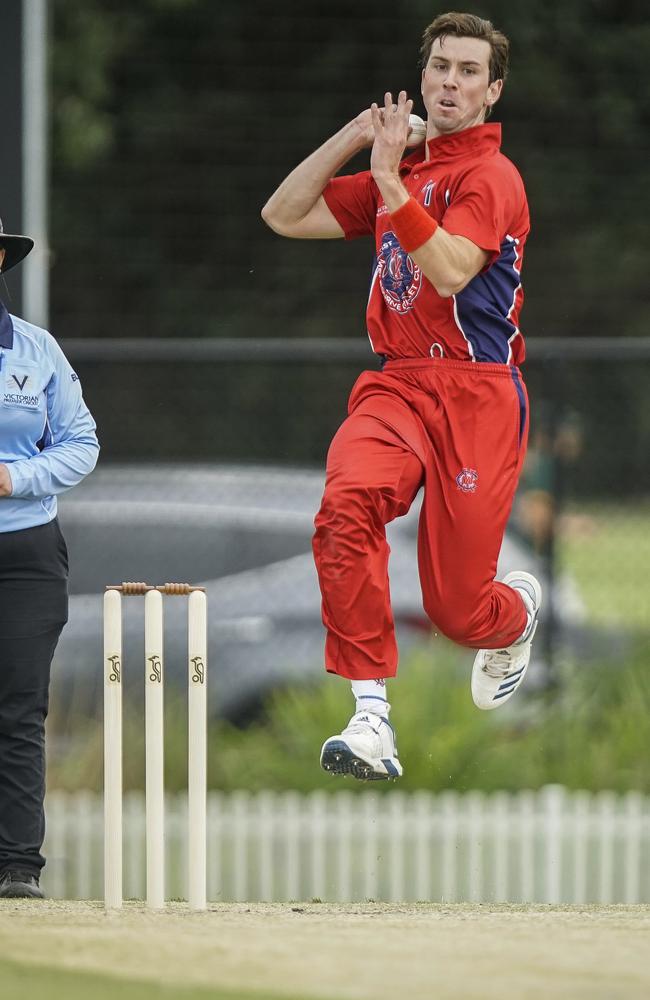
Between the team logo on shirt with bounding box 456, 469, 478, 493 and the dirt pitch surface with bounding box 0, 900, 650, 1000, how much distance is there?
1.18m

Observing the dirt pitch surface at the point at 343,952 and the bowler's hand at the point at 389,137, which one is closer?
the dirt pitch surface at the point at 343,952

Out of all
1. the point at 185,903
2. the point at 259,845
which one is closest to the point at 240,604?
the point at 259,845

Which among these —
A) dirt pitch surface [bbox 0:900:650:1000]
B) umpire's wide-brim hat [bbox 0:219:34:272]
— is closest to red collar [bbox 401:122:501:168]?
umpire's wide-brim hat [bbox 0:219:34:272]

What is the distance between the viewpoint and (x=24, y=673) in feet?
17.2

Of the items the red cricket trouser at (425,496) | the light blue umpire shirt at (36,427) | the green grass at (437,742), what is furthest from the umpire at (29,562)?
the green grass at (437,742)

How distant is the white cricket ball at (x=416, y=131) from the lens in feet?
16.5

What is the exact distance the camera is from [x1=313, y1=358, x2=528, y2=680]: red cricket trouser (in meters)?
4.87

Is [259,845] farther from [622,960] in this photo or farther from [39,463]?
[622,960]

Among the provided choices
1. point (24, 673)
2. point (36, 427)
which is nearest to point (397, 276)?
point (36, 427)

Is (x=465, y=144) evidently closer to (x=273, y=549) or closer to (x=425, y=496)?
(x=425, y=496)

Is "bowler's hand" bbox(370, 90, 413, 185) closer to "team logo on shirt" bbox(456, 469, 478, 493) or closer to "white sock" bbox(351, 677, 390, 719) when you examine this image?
"team logo on shirt" bbox(456, 469, 478, 493)

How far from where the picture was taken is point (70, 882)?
8227 millimetres

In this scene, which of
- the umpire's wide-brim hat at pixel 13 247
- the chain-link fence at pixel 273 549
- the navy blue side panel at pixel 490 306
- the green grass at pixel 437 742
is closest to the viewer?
the navy blue side panel at pixel 490 306

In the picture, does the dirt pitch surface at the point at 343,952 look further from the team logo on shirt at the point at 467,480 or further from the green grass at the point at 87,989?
the team logo on shirt at the point at 467,480
